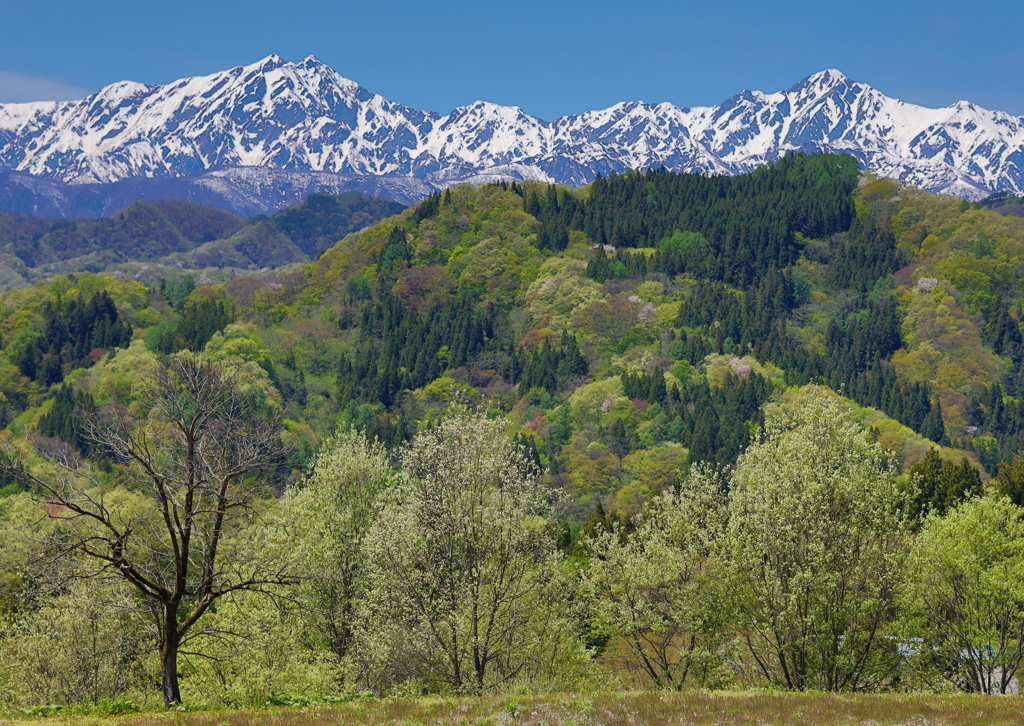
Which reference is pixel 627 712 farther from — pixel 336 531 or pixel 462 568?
pixel 336 531

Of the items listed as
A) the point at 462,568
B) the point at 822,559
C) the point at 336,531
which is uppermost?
the point at 336,531

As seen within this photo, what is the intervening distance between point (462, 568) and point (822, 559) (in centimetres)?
1245

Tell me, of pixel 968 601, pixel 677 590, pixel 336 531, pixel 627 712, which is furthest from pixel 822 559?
pixel 336 531

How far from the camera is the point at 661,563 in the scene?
38.3 meters

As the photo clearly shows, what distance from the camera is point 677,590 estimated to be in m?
37.7

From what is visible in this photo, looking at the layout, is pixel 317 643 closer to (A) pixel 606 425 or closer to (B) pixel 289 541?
(B) pixel 289 541

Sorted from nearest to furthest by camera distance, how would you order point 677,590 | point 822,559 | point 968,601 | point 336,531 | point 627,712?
1. point 627,712
2. point 822,559
3. point 968,601
4. point 677,590
5. point 336,531

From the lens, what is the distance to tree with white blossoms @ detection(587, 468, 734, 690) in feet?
121

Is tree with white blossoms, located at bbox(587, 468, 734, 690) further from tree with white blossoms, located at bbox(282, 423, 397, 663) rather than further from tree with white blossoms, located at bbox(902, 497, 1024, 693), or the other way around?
tree with white blossoms, located at bbox(282, 423, 397, 663)

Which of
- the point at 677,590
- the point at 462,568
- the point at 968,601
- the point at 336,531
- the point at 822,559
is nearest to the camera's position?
the point at 822,559

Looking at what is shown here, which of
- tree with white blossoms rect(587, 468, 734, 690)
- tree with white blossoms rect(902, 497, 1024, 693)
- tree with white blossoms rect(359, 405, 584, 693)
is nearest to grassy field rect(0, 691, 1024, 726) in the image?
tree with white blossoms rect(359, 405, 584, 693)

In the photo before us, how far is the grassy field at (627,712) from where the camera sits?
81.3 ft

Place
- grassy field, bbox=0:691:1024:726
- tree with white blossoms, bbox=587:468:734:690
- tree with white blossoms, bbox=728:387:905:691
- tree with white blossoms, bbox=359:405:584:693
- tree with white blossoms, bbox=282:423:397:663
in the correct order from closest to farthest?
grassy field, bbox=0:691:1024:726 → tree with white blossoms, bbox=728:387:905:691 → tree with white blossoms, bbox=359:405:584:693 → tree with white blossoms, bbox=587:468:734:690 → tree with white blossoms, bbox=282:423:397:663

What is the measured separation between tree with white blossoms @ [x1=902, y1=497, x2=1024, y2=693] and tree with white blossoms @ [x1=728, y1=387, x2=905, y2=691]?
1484 mm
